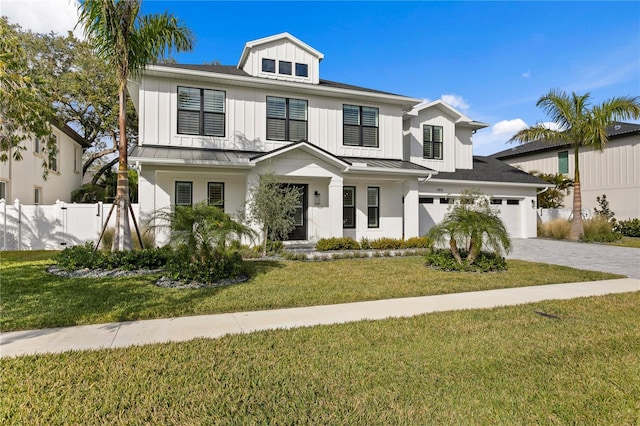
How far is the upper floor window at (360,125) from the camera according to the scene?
1532cm

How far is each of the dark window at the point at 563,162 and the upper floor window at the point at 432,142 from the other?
12757 mm

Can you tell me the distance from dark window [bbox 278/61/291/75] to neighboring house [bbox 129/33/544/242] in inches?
1.7

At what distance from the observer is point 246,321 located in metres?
5.01

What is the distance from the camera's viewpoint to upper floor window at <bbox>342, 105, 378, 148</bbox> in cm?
1532

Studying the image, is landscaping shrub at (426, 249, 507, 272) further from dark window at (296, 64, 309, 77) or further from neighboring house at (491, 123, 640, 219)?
neighboring house at (491, 123, 640, 219)

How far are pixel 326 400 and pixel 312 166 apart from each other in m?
10.8

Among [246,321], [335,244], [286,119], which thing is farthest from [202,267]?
[286,119]

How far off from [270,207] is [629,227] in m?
22.0

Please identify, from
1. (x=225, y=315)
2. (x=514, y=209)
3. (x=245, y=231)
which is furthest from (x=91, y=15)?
(x=514, y=209)

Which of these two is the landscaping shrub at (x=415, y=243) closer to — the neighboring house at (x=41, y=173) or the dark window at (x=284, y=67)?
the dark window at (x=284, y=67)

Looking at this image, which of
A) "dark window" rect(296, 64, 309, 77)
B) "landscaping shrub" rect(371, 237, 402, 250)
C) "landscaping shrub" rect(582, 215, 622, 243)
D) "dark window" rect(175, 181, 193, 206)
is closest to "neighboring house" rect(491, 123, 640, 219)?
"landscaping shrub" rect(582, 215, 622, 243)

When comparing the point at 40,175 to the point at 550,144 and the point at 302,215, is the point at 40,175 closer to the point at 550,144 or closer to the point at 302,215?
the point at 302,215

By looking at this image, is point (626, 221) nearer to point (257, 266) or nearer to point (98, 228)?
point (257, 266)

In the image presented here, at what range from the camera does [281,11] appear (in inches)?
534
